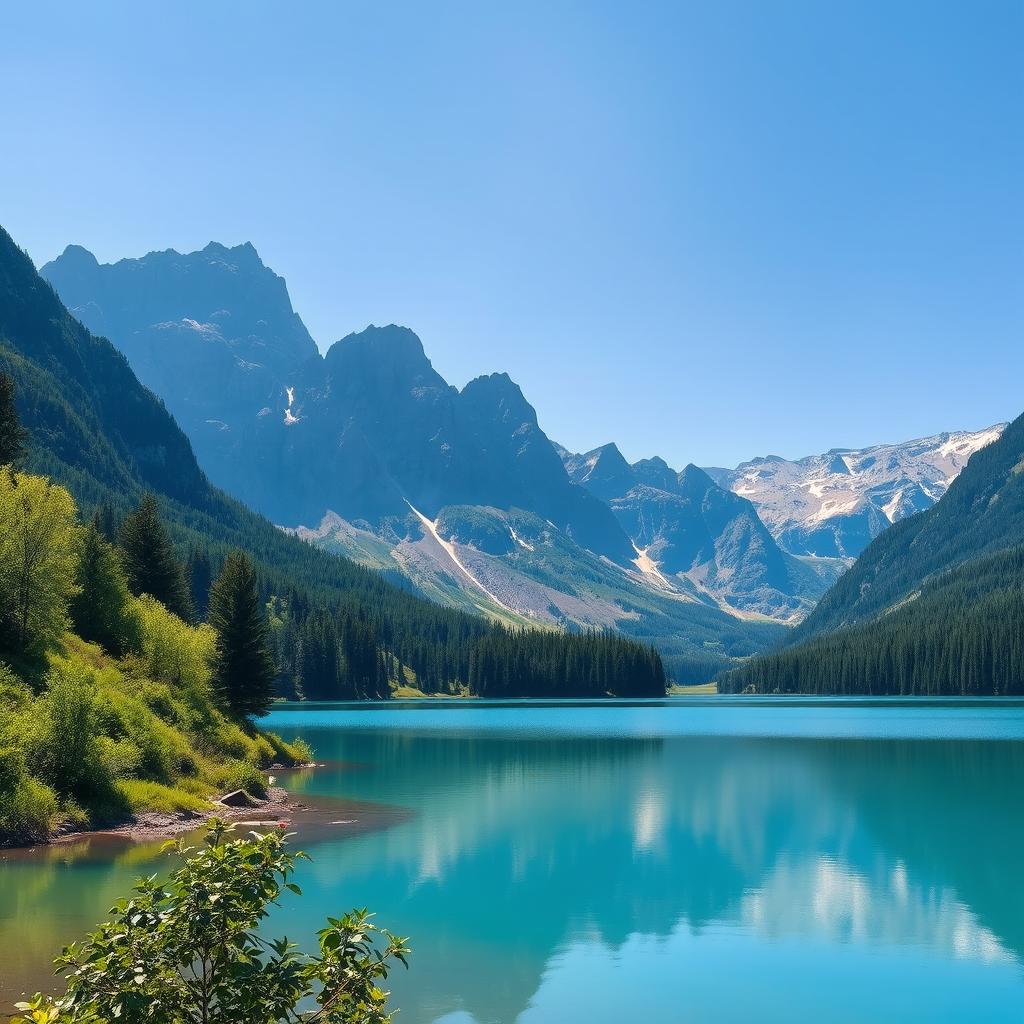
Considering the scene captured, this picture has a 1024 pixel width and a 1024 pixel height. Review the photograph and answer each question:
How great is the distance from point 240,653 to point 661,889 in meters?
50.2

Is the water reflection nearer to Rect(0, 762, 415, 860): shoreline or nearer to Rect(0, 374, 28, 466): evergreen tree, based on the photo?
Rect(0, 762, 415, 860): shoreline

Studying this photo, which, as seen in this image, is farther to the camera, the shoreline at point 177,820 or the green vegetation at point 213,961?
the shoreline at point 177,820

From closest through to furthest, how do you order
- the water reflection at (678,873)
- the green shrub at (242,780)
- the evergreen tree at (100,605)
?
the water reflection at (678,873)
the green shrub at (242,780)
the evergreen tree at (100,605)

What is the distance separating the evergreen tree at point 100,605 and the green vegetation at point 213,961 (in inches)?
2510

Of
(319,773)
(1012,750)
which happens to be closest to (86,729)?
(319,773)

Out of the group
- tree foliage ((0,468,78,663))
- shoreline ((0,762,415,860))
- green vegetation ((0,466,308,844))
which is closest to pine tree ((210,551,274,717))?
green vegetation ((0,466,308,844))

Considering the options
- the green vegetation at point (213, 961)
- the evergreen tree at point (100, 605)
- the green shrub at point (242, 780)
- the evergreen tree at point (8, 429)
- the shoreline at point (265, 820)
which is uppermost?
the evergreen tree at point (8, 429)

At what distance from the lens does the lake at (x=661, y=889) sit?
2725cm

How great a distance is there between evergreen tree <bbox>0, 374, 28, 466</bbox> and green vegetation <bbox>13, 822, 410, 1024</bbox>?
6963 cm

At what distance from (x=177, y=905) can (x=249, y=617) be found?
241ft

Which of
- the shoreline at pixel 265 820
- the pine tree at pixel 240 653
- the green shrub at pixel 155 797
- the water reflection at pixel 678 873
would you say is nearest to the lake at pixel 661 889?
the water reflection at pixel 678 873

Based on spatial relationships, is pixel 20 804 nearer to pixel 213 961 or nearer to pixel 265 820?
pixel 265 820

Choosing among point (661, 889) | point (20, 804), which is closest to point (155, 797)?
point (20, 804)

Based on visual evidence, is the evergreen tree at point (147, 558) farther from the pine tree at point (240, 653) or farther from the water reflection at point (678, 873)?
the water reflection at point (678, 873)
